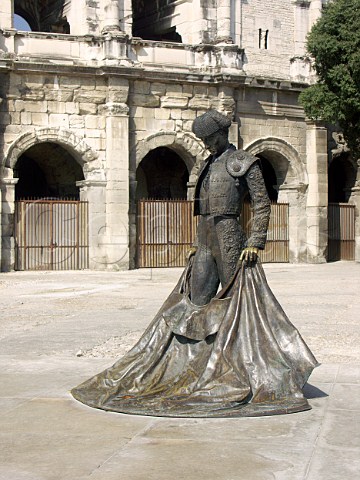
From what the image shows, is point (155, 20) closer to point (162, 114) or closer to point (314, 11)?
point (162, 114)

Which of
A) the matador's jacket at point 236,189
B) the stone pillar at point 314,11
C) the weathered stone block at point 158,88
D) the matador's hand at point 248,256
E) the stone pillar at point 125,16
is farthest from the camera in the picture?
the stone pillar at point 314,11

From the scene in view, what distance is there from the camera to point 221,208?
260 inches

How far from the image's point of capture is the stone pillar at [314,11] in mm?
25562

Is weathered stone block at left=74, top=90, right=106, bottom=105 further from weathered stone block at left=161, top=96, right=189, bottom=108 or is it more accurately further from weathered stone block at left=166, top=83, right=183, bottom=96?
weathered stone block at left=166, top=83, right=183, bottom=96

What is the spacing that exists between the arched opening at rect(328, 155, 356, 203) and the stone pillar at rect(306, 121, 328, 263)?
5.45ft

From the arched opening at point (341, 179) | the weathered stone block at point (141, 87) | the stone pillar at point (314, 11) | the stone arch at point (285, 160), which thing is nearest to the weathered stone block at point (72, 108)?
the weathered stone block at point (141, 87)

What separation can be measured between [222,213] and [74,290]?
10.0 metres

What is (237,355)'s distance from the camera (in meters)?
6.00

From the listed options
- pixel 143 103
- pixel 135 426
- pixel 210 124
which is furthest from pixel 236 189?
pixel 143 103

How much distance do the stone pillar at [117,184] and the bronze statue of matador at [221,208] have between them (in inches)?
611

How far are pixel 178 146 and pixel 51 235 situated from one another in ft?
14.3

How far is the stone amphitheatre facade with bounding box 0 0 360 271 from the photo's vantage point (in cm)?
2188

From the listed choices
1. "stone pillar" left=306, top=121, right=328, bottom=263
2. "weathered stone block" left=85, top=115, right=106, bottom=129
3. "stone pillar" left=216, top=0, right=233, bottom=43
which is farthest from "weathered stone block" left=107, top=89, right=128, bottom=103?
"stone pillar" left=306, top=121, right=328, bottom=263

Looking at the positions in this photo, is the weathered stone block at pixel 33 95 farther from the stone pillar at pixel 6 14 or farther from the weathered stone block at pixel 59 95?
the stone pillar at pixel 6 14
